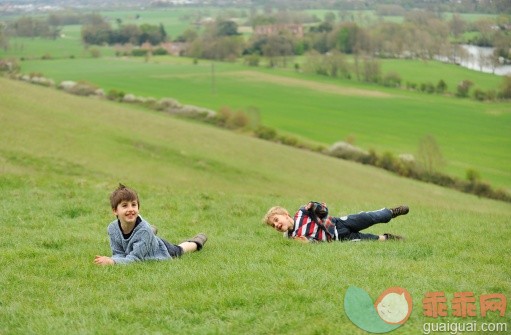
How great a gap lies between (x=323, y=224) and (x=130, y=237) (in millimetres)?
3913

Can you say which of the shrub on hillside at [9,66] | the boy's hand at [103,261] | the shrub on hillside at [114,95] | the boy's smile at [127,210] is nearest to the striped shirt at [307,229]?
the boy's smile at [127,210]

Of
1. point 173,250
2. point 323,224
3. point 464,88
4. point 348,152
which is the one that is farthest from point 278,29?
point 173,250

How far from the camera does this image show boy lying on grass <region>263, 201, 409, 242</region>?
12.5 m

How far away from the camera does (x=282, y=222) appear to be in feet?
41.3

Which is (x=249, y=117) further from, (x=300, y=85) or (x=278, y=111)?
(x=300, y=85)

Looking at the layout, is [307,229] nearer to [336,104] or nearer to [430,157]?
[430,157]

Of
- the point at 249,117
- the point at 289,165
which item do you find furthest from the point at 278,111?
the point at 289,165

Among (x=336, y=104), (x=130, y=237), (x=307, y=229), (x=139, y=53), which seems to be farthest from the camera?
(x=139, y=53)

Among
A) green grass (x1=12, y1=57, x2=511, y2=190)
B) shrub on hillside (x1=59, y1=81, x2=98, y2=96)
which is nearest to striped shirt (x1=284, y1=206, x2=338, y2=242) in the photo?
green grass (x1=12, y1=57, x2=511, y2=190)

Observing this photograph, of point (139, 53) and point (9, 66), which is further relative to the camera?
point (139, 53)

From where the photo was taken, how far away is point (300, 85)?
10944 centimetres

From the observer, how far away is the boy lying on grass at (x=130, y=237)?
10.2 metres

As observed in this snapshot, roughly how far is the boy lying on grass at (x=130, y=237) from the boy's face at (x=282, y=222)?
240 cm

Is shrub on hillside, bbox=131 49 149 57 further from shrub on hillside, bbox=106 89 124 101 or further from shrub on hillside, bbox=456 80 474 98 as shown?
shrub on hillside, bbox=456 80 474 98
